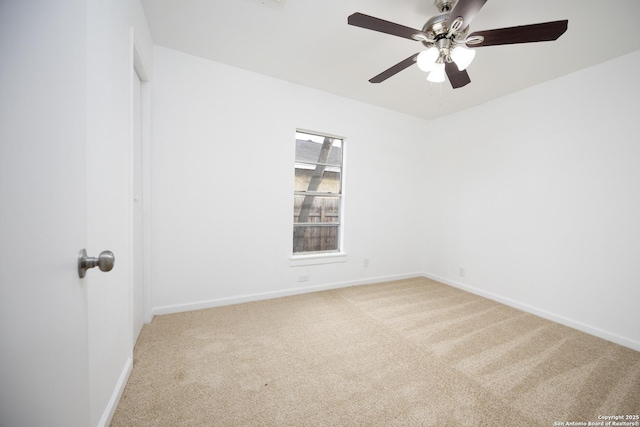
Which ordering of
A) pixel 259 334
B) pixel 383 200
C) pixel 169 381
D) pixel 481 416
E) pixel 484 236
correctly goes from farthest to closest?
pixel 383 200 → pixel 484 236 → pixel 259 334 → pixel 169 381 → pixel 481 416

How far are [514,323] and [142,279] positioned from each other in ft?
12.2

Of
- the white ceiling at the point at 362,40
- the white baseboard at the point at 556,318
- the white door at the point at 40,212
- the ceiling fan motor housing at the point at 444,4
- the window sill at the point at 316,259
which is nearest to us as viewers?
the white door at the point at 40,212

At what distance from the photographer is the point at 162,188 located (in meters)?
2.46

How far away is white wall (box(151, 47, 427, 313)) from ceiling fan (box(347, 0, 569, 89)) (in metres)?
1.63

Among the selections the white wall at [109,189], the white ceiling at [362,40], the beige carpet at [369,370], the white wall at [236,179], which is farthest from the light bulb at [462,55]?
the beige carpet at [369,370]

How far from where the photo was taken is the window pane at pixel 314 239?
336 cm

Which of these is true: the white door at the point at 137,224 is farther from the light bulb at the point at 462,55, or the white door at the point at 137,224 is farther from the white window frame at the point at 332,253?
the light bulb at the point at 462,55

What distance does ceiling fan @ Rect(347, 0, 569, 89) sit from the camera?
1354 mm

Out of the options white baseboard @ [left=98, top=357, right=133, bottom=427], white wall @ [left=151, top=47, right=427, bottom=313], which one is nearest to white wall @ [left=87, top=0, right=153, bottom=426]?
white baseboard @ [left=98, top=357, right=133, bottom=427]

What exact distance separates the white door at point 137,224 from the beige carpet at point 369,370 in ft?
0.72

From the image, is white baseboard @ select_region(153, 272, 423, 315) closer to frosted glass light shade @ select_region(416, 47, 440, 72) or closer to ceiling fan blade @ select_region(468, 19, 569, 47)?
frosted glass light shade @ select_region(416, 47, 440, 72)

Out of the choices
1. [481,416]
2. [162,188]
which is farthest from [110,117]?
[481,416]

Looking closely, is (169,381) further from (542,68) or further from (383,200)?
(542,68)

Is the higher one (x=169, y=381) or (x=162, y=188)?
(x=162, y=188)
